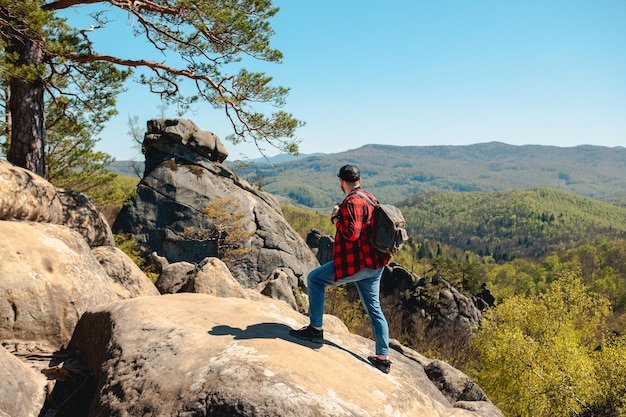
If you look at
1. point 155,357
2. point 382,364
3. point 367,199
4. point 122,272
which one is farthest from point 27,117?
point 382,364

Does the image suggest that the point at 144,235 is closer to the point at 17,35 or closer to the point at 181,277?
the point at 181,277

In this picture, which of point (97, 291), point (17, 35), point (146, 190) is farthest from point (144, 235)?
point (97, 291)

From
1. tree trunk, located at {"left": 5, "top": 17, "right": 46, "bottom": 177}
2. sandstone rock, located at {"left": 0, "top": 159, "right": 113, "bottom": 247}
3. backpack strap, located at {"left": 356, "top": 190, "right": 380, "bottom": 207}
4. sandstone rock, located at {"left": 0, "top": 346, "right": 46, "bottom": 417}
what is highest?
tree trunk, located at {"left": 5, "top": 17, "right": 46, "bottom": 177}

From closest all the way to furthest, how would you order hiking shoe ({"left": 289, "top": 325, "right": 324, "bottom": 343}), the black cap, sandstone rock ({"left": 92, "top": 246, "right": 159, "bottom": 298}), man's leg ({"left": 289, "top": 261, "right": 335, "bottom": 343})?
the black cap → man's leg ({"left": 289, "top": 261, "right": 335, "bottom": 343}) → hiking shoe ({"left": 289, "top": 325, "right": 324, "bottom": 343}) → sandstone rock ({"left": 92, "top": 246, "right": 159, "bottom": 298})

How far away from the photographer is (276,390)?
4121mm

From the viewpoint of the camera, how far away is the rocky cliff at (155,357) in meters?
4.23

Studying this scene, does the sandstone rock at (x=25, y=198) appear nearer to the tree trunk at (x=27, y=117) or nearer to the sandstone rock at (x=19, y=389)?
the tree trunk at (x=27, y=117)

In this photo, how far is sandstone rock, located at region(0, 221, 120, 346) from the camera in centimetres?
656

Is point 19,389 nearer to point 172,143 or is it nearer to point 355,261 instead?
point 355,261

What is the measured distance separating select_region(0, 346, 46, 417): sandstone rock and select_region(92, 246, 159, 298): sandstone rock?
14.3 ft

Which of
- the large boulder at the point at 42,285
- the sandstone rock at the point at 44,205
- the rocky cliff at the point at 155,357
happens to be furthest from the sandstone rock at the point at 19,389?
the sandstone rock at the point at 44,205

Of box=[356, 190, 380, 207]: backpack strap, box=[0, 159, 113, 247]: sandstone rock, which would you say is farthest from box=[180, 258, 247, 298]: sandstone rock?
box=[356, 190, 380, 207]: backpack strap

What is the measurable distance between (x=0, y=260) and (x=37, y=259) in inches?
23.3

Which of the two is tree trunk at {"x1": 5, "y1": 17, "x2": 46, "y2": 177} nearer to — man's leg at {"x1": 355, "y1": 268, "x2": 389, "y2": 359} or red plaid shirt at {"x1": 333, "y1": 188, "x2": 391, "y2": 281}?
red plaid shirt at {"x1": 333, "y1": 188, "x2": 391, "y2": 281}
